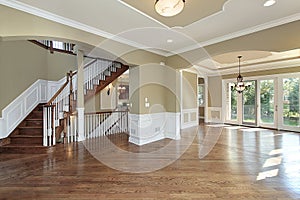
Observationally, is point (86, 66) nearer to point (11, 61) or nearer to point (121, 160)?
point (11, 61)

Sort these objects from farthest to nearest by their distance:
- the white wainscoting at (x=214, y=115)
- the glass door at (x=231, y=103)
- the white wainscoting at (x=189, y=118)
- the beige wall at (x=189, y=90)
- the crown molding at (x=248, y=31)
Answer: the white wainscoting at (x=214, y=115) → the glass door at (x=231, y=103) → the beige wall at (x=189, y=90) → the white wainscoting at (x=189, y=118) → the crown molding at (x=248, y=31)

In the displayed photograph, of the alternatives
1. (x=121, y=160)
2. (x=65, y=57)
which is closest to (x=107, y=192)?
(x=121, y=160)

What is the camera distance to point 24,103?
5.34 m

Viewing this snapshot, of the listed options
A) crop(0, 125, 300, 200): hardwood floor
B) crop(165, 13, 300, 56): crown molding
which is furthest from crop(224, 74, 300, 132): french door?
crop(165, 13, 300, 56): crown molding

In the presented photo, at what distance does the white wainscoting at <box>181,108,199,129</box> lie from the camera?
820 cm

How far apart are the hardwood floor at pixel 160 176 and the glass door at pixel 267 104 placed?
364cm

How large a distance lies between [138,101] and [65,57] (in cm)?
395

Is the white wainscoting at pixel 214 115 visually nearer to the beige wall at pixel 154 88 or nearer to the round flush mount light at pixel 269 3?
the beige wall at pixel 154 88

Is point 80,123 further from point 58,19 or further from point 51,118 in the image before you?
point 58,19

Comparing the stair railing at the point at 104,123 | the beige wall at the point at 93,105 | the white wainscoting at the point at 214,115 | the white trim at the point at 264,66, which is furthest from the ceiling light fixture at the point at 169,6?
the white wainscoting at the point at 214,115

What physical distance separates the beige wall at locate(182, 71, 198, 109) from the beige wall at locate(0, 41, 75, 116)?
17.5 ft

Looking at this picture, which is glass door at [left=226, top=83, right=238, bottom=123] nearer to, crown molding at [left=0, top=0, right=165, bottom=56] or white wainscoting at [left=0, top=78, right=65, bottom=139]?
crown molding at [left=0, top=0, right=165, bottom=56]

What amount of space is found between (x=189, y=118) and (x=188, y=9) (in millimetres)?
6178

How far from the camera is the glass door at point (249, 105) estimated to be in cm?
830
